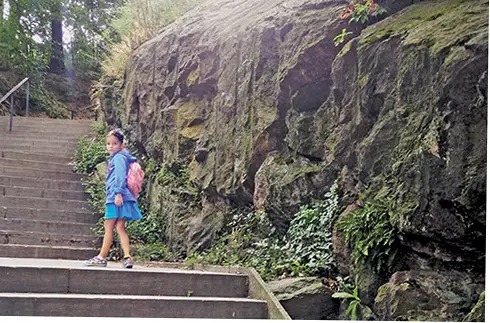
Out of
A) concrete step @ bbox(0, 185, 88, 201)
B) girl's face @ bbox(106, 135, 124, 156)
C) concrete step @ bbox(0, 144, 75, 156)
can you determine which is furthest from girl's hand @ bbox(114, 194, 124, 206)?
concrete step @ bbox(0, 144, 75, 156)

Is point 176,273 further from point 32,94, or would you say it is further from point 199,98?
point 32,94

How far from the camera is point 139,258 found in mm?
4574

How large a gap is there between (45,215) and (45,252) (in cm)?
86

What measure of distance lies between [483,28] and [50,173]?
5.11m

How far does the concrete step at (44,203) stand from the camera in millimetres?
5250

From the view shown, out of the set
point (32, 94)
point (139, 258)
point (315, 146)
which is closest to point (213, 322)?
point (315, 146)

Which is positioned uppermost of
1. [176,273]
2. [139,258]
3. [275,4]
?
[275,4]

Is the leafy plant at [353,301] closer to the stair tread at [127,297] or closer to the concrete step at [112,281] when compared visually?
the stair tread at [127,297]

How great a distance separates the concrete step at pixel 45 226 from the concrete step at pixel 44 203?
329mm

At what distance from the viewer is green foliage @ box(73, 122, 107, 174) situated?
252 inches

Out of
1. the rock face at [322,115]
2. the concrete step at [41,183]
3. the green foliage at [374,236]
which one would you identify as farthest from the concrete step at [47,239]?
the green foliage at [374,236]

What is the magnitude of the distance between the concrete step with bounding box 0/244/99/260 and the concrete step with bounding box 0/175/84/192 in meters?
1.43

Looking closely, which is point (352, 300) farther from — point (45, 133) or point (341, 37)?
point (45, 133)

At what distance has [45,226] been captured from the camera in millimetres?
Answer: 4961
